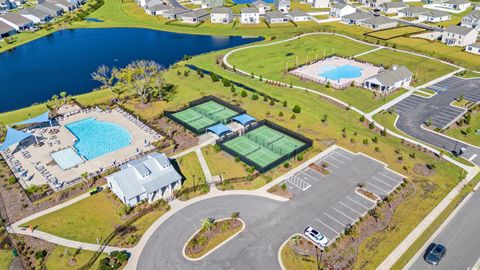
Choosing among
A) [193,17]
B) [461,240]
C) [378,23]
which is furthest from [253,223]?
[193,17]

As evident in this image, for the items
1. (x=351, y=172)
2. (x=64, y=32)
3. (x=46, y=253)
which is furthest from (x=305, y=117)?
(x=64, y=32)

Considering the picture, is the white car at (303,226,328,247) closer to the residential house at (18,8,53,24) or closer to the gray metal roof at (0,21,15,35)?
the gray metal roof at (0,21,15,35)

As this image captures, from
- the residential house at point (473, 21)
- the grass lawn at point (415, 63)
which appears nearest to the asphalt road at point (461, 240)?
the grass lawn at point (415, 63)

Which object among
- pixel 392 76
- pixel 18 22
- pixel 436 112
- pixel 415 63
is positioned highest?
pixel 18 22

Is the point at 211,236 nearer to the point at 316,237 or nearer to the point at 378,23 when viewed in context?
the point at 316,237

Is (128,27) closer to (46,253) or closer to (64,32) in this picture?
(64,32)

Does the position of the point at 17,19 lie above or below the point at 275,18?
above

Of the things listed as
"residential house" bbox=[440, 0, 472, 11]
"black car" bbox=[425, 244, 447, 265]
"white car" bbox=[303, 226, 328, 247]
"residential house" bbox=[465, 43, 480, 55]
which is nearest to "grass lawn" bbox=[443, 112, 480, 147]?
"black car" bbox=[425, 244, 447, 265]
